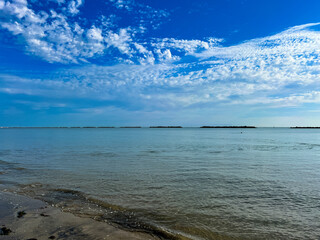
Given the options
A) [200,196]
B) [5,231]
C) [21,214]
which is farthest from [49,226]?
[200,196]

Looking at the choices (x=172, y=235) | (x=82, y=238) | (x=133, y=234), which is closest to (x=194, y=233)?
(x=172, y=235)

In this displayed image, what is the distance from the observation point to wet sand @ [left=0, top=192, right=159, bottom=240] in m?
6.83

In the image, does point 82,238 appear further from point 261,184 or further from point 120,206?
point 261,184

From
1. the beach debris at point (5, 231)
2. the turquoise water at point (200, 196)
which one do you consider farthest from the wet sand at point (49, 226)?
the turquoise water at point (200, 196)

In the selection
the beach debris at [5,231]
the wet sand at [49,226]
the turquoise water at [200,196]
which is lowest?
the turquoise water at [200,196]

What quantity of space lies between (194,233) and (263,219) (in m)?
2.94

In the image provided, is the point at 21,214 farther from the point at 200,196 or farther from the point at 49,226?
the point at 200,196

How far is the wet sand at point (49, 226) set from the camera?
6.83 metres

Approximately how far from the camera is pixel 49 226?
24.5ft

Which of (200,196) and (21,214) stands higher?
(21,214)

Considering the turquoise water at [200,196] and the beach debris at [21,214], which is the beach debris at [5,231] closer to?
the beach debris at [21,214]

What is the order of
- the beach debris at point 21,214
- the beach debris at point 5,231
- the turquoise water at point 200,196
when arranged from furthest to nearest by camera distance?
the beach debris at point 21,214, the turquoise water at point 200,196, the beach debris at point 5,231

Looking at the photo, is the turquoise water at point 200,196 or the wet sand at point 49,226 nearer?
the wet sand at point 49,226

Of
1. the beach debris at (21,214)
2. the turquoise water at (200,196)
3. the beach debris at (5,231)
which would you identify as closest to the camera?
the beach debris at (5,231)
